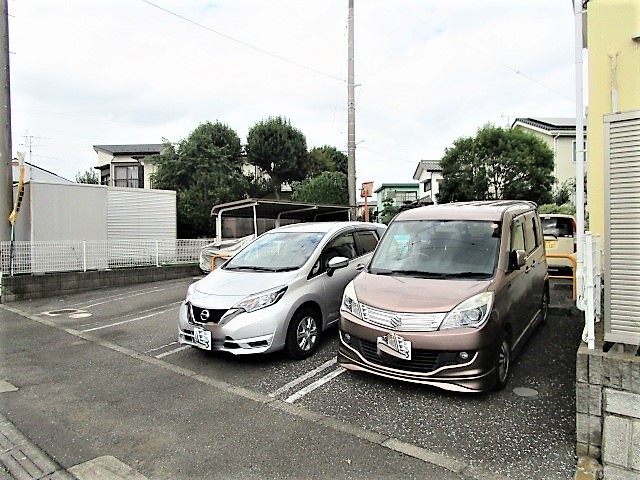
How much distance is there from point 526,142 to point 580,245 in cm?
1858

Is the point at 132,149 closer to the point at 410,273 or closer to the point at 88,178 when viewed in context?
the point at 88,178

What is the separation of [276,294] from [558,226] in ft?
23.3

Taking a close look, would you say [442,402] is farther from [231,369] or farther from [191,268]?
[191,268]

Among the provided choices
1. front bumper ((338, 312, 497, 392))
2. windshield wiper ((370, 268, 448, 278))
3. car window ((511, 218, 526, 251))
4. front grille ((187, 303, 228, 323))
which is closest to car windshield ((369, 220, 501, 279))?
windshield wiper ((370, 268, 448, 278))

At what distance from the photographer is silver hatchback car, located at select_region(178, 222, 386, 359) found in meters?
4.51

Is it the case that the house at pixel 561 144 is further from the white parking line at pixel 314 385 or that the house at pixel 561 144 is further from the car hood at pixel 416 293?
the white parking line at pixel 314 385

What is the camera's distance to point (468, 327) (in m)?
3.53

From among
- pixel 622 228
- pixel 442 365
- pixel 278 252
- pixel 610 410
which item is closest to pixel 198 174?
pixel 278 252

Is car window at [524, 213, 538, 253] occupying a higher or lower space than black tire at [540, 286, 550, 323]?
higher

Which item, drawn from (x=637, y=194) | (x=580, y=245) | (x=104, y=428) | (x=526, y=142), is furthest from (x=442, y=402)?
(x=526, y=142)

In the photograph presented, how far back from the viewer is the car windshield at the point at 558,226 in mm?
9133

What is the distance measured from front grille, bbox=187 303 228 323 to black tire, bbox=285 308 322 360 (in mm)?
753

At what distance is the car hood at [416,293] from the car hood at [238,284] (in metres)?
1.04

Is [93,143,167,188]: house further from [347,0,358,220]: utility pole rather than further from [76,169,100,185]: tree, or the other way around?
[347,0,358,220]: utility pole
